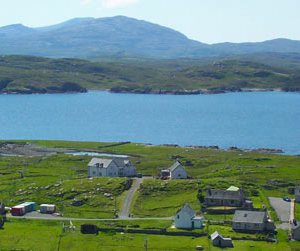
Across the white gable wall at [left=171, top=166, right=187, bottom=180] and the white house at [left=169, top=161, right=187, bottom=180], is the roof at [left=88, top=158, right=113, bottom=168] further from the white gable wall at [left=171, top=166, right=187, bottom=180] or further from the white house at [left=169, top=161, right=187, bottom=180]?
the white gable wall at [left=171, top=166, right=187, bottom=180]

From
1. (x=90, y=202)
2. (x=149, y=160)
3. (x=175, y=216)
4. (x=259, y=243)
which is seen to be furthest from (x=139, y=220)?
(x=149, y=160)

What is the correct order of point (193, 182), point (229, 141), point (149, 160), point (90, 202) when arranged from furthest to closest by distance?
point (229, 141) < point (149, 160) < point (193, 182) < point (90, 202)

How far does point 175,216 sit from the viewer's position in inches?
3162

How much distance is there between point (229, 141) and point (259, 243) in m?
118

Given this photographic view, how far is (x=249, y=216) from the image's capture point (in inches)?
3118

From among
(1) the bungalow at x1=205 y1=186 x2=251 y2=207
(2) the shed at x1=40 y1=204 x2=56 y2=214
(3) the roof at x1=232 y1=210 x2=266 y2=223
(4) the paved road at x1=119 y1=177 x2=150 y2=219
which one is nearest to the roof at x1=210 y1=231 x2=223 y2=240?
(3) the roof at x1=232 y1=210 x2=266 y2=223

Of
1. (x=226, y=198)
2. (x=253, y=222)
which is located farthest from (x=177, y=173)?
(x=253, y=222)

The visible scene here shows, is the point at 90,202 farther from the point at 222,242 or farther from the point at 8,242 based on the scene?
the point at 222,242

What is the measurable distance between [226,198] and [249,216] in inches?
398

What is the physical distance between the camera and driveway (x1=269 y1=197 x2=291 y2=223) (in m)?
83.4

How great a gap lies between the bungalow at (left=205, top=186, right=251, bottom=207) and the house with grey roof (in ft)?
27.9

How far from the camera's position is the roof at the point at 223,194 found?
88938 millimetres

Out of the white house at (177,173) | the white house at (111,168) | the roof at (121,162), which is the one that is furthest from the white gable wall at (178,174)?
the roof at (121,162)

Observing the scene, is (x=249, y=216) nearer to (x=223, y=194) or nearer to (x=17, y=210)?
(x=223, y=194)
